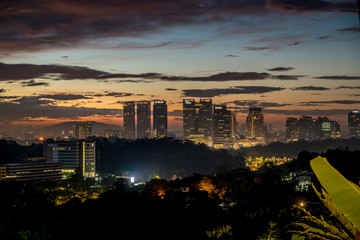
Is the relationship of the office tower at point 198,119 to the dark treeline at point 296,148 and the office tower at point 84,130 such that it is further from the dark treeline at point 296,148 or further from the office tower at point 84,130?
the dark treeline at point 296,148

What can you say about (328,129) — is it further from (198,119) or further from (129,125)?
(129,125)

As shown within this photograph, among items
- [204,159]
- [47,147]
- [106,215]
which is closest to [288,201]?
[106,215]

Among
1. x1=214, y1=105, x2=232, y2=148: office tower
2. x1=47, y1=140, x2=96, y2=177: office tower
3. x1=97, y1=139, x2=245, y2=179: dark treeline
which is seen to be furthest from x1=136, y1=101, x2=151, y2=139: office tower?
x1=47, y1=140, x2=96, y2=177: office tower

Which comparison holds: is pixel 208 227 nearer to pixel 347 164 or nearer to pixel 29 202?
pixel 29 202

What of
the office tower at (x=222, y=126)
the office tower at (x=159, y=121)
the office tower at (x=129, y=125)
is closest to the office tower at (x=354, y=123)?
the office tower at (x=222, y=126)

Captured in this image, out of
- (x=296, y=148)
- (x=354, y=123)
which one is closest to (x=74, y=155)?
(x=296, y=148)
